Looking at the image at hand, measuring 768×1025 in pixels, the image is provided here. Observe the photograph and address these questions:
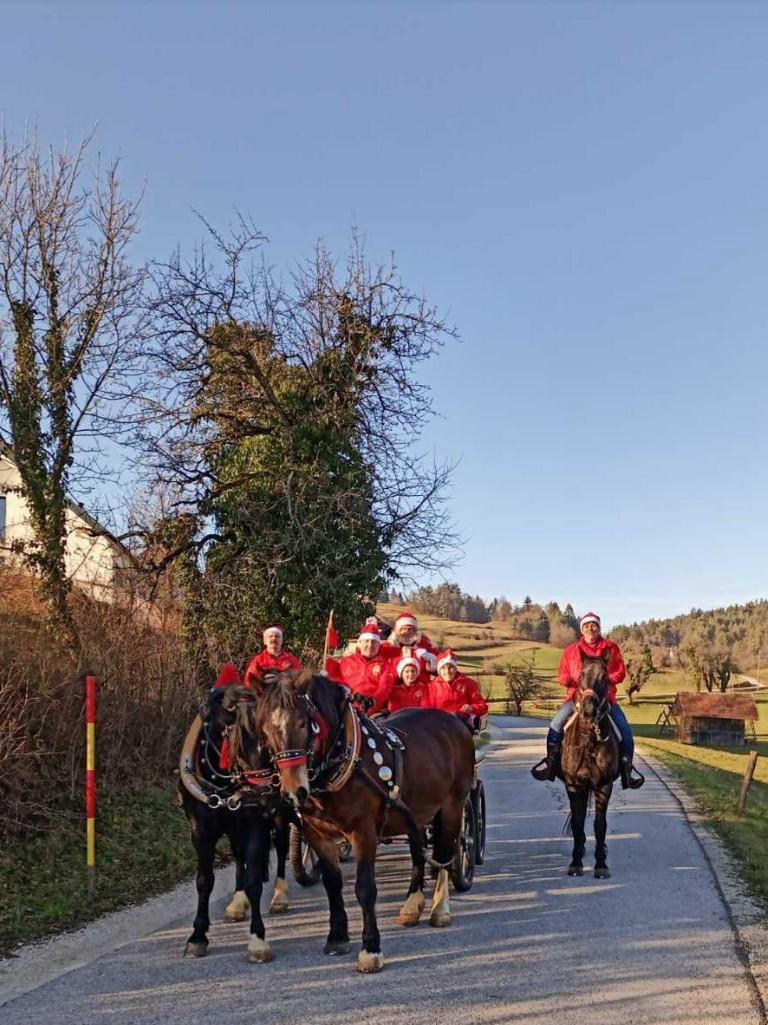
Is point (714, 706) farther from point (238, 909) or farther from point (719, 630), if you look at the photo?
point (719, 630)

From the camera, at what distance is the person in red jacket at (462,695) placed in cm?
855

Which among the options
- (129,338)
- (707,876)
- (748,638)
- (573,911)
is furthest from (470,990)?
(748,638)

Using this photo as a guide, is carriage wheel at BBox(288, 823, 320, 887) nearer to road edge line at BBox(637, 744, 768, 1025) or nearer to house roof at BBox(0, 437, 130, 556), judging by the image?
road edge line at BBox(637, 744, 768, 1025)

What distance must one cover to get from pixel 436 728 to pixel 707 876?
3.12 meters

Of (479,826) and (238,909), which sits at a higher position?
(479,826)

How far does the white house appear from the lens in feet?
41.0

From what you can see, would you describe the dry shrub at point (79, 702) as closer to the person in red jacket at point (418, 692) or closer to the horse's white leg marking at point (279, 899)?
the horse's white leg marking at point (279, 899)

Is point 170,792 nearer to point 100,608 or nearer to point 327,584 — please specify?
point 100,608

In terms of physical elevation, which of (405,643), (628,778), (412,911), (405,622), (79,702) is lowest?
(412,911)

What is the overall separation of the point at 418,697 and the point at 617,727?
189 centimetres

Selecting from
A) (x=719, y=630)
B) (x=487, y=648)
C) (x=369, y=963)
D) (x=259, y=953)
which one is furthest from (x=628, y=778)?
(x=719, y=630)

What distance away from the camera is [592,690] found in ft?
27.1

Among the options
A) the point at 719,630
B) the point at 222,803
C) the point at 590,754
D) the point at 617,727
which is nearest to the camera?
the point at 222,803

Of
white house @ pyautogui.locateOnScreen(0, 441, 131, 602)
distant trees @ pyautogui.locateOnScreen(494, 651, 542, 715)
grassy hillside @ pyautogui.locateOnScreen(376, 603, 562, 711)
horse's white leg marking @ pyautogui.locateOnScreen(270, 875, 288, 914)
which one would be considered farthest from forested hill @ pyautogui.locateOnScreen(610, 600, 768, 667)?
horse's white leg marking @ pyautogui.locateOnScreen(270, 875, 288, 914)
